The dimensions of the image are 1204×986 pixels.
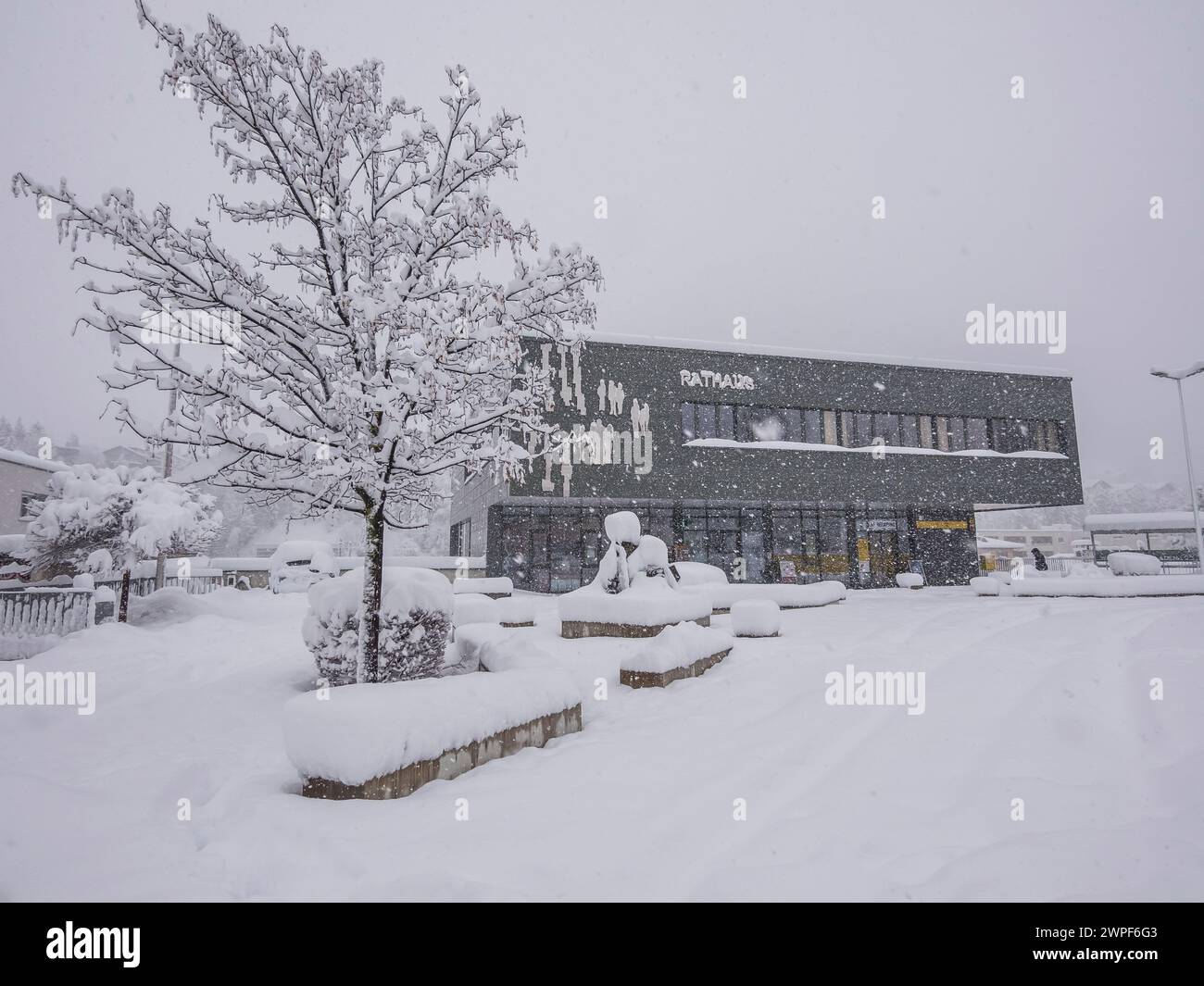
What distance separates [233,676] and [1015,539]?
103552mm

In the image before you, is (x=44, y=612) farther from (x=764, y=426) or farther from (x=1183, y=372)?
(x=1183, y=372)

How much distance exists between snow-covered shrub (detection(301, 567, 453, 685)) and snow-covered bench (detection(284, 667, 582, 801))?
220cm

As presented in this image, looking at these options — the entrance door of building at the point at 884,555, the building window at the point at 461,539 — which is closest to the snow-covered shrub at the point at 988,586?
the entrance door of building at the point at 884,555

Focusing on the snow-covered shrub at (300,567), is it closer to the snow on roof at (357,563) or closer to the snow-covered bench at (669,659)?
the snow on roof at (357,563)

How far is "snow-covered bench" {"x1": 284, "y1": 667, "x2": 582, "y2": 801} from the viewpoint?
3.92 metres

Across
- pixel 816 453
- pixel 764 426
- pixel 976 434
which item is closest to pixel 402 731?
pixel 764 426

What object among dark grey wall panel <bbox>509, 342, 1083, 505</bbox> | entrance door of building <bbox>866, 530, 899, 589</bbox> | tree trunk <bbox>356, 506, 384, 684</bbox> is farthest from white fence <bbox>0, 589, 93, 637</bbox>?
entrance door of building <bbox>866, 530, 899, 589</bbox>

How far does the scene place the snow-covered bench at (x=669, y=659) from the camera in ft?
25.7

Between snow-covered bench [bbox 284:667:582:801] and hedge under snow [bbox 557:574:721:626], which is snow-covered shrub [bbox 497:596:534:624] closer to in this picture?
hedge under snow [bbox 557:574:721:626]

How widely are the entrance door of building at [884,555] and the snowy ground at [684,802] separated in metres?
23.3

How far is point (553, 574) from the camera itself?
26.2 m

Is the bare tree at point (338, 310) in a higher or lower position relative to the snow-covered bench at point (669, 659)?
higher

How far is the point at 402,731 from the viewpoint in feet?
13.5
